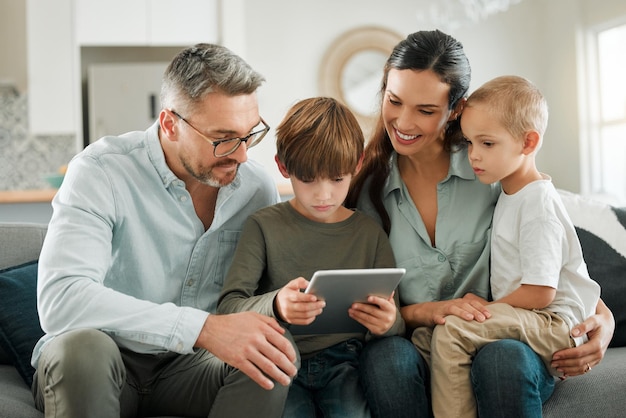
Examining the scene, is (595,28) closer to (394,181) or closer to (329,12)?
(329,12)

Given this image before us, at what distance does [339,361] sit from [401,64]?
0.75 meters

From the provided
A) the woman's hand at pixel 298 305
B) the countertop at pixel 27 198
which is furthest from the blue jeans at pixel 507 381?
the countertop at pixel 27 198

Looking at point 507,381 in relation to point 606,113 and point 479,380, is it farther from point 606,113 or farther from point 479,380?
point 606,113

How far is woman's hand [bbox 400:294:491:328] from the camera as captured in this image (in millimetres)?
1686

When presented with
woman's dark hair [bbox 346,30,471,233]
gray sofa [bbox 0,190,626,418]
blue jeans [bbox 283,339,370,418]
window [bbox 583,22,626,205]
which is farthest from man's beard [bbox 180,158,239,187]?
window [bbox 583,22,626,205]

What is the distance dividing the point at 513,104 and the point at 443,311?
52 centimetres

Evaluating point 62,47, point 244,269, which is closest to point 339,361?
point 244,269

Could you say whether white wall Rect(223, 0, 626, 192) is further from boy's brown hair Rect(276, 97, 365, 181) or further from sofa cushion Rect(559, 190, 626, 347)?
boy's brown hair Rect(276, 97, 365, 181)

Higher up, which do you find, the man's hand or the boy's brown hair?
the boy's brown hair

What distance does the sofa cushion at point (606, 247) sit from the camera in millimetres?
2129

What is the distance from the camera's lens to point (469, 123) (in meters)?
1.80

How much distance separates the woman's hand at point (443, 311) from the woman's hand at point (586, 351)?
0.63ft

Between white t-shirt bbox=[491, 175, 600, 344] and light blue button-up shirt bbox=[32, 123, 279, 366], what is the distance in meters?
0.62

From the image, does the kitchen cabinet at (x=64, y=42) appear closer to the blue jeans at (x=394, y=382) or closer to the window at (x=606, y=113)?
the window at (x=606, y=113)
